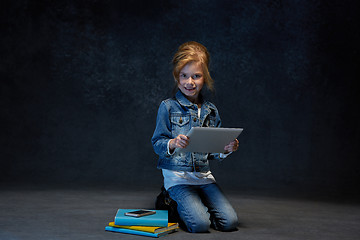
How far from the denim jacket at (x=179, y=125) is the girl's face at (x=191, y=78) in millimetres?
73

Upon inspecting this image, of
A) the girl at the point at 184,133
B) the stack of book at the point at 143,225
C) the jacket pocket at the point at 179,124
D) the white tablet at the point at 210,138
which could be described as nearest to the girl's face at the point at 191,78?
the girl at the point at 184,133

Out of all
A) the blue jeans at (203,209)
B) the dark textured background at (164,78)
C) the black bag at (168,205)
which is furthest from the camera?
the dark textured background at (164,78)

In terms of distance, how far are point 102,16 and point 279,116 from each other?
6.35 feet

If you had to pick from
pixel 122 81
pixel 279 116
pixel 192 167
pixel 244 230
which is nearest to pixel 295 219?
pixel 244 230

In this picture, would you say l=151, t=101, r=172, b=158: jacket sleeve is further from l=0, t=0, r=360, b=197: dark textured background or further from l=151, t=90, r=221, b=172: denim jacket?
l=0, t=0, r=360, b=197: dark textured background

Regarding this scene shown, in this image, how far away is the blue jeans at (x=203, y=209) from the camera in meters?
2.46

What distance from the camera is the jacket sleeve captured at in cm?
261

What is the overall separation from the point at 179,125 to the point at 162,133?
A: 0.41ft

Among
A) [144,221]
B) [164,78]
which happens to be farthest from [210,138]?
Answer: [164,78]

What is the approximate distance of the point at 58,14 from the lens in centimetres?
452

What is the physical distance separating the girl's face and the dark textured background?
166cm

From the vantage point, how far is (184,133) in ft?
9.05

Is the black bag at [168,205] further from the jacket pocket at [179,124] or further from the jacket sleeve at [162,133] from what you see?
the jacket pocket at [179,124]

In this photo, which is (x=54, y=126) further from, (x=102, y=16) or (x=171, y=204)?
(x=171, y=204)
